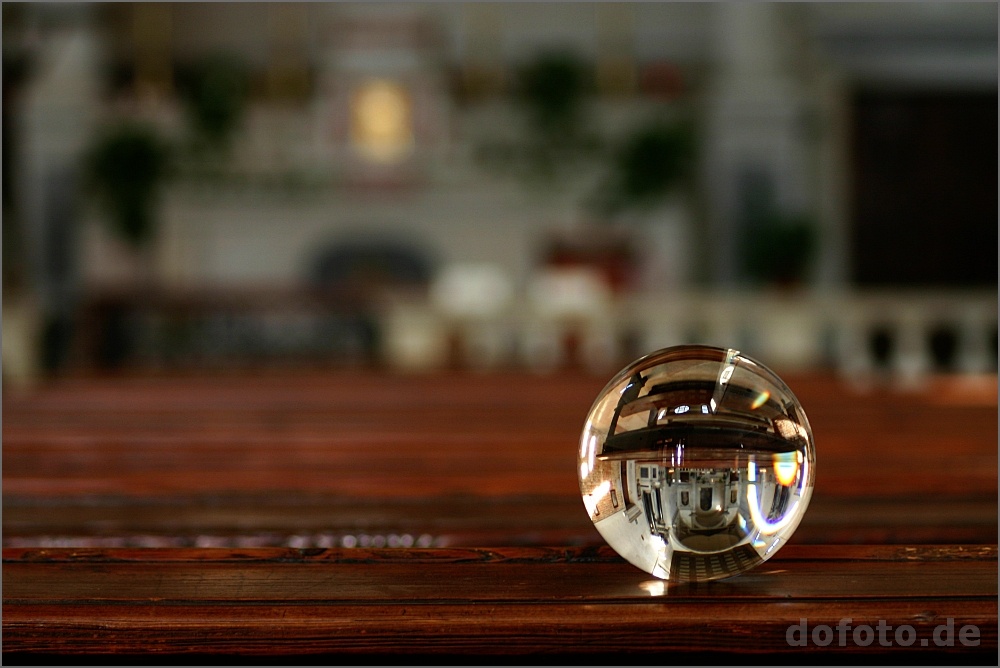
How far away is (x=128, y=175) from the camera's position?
6973 millimetres

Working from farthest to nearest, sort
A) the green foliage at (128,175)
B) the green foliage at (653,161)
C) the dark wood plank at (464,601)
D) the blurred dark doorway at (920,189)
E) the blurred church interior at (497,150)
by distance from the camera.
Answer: the blurred dark doorway at (920,189)
the green foliage at (653,161)
the blurred church interior at (497,150)
the green foliage at (128,175)
the dark wood plank at (464,601)

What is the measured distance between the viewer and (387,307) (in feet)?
17.3

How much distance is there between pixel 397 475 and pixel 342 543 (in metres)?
0.35

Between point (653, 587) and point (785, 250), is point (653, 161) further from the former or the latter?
point (653, 587)

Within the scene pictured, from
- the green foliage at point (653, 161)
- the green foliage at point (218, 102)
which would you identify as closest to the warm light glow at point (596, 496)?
the green foliage at point (653, 161)

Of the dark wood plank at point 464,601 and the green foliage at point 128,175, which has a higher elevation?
the green foliage at point 128,175

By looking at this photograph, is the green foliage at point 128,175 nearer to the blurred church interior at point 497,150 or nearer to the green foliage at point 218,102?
the blurred church interior at point 497,150

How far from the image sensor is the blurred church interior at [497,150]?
702 cm

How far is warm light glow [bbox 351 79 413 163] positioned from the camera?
307 inches

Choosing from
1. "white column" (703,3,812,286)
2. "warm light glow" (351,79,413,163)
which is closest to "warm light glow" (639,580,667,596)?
"white column" (703,3,812,286)

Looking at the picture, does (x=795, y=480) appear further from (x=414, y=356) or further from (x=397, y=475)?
(x=414, y=356)

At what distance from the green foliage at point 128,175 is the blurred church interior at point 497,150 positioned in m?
0.02

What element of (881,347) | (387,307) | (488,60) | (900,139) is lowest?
(881,347)

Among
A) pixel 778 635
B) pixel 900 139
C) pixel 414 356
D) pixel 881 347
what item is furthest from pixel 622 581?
pixel 900 139
